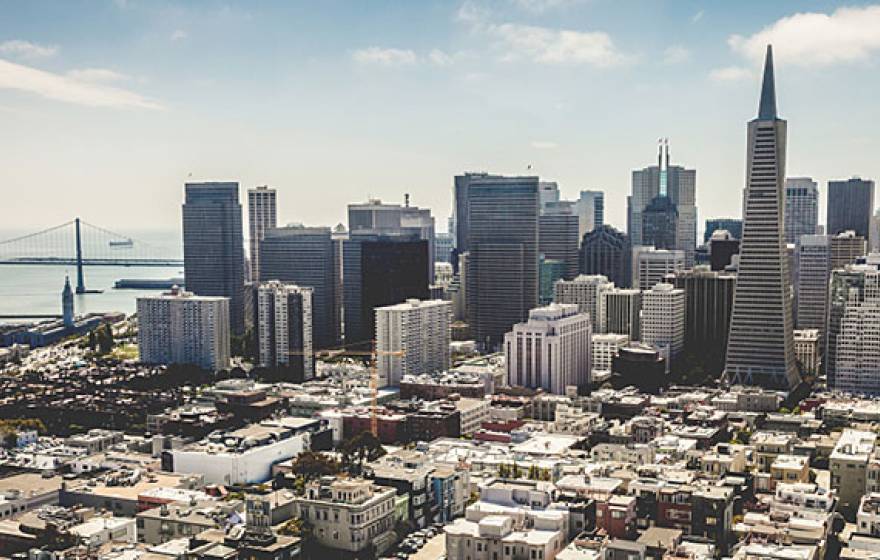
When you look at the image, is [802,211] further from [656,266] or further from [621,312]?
[621,312]

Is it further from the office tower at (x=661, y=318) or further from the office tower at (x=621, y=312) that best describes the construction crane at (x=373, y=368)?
the office tower at (x=621, y=312)

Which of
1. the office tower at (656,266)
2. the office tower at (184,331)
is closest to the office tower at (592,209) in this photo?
the office tower at (656,266)

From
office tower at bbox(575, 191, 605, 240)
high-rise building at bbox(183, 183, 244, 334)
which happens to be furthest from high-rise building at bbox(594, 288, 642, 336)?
office tower at bbox(575, 191, 605, 240)

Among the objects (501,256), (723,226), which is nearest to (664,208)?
(723,226)

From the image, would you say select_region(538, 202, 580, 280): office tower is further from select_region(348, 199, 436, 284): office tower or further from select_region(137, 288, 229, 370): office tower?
select_region(137, 288, 229, 370): office tower

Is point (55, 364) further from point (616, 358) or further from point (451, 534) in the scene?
point (451, 534)

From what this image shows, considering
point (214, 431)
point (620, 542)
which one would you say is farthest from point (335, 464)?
point (620, 542)
